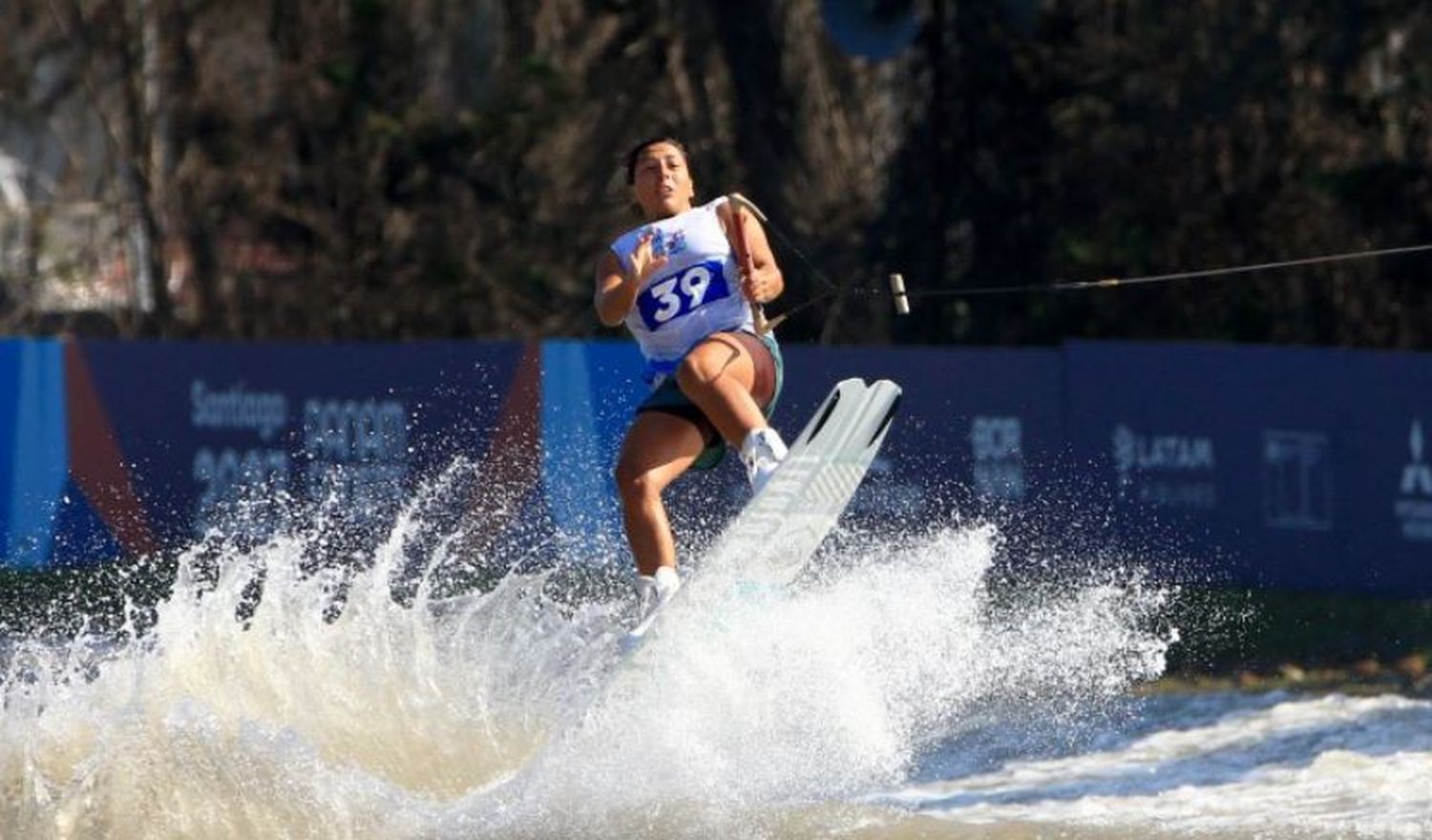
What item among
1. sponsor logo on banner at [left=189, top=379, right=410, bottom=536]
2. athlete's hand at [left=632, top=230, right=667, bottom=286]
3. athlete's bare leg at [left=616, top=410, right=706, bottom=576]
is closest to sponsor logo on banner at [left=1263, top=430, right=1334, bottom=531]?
sponsor logo on banner at [left=189, top=379, right=410, bottom=536]

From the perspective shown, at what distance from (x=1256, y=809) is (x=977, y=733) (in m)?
1.68

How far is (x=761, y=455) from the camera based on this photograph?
704cm

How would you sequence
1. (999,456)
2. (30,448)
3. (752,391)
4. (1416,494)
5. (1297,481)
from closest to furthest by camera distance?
(752,391) → (1416,494) → (1297,481) → (999,456) → (30,448)

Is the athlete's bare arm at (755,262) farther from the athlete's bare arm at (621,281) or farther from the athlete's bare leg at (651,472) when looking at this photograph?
the athlete's bare leg at (651,472)

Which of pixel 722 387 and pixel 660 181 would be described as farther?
pixel 660 181

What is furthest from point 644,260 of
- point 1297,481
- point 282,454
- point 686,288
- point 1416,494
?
point 282,454

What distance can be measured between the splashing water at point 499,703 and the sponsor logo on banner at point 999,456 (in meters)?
3.18

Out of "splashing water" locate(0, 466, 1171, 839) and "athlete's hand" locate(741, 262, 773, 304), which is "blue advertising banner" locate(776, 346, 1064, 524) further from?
"athlete's hand" locate(741, 262, 773, 304)

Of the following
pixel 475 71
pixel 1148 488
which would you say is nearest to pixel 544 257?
pixel 475 71

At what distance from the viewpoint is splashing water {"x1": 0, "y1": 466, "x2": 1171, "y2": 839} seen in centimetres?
679

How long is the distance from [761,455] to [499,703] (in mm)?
1184

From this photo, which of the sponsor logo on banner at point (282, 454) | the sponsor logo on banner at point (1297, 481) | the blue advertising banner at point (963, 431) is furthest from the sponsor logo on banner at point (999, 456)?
the sponsor logo on banner at point (282, 454)

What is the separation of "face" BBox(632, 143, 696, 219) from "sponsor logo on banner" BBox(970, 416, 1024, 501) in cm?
464

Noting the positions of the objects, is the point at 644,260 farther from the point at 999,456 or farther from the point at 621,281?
the point at 999,456
